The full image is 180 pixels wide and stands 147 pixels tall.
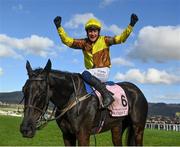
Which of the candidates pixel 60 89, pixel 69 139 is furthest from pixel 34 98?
pixel 69 139

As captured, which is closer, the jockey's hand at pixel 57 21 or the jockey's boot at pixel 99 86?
the jockey's boot at pixel 99 86

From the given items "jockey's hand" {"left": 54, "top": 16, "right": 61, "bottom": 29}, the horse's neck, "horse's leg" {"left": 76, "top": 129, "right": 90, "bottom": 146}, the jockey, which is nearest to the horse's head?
A: the horse's neck

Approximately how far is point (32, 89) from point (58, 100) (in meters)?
0.78

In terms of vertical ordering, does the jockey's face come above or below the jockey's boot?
above

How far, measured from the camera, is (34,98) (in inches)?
299

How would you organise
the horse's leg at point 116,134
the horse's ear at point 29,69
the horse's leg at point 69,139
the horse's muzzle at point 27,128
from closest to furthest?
the horse's muzzle at point 27,128 → the horse's ear at point 29,69 → the horse's leg at point 69,139 → the horse's leg at point 116,134

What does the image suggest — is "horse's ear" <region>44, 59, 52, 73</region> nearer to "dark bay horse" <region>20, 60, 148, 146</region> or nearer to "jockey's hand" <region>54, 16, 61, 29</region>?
"dark bay horse" <region>20, 60, 148, 146</region>

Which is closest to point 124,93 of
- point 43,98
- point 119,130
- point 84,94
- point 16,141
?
point 119,130

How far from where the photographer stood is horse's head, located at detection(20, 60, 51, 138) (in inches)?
295

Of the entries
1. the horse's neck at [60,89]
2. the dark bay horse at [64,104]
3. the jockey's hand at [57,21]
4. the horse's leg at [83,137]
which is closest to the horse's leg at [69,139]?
the dark bay horse at [64,104]

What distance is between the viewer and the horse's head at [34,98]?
7.50 meters

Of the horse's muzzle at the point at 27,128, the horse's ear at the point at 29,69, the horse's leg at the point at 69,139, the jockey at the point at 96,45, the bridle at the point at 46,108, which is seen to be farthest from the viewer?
the jockey at the point at 96,45

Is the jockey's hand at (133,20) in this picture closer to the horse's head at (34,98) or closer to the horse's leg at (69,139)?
the horse's head at (34,98)

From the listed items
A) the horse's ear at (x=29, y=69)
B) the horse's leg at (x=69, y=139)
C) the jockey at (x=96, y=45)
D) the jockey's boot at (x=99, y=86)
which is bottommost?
the horse's leg at (x=69, y=139)
